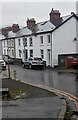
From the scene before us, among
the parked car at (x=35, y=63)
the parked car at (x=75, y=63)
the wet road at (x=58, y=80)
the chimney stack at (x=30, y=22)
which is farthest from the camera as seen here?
the chimney stack at (x=30, y=22)

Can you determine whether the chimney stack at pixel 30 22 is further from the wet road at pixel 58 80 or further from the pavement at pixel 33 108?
the pavement at pixel 33 108

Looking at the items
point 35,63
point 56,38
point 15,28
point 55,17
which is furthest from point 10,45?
point 35,63

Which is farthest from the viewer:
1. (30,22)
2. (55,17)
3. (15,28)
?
(15,28)

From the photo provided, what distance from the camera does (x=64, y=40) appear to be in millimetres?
37625

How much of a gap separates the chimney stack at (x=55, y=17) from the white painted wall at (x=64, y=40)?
2.18 meters

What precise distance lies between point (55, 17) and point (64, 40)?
4.47 m

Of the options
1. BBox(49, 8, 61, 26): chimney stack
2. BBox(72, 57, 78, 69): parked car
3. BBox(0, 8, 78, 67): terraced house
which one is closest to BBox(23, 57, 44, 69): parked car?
BBox(0, 8, 78, 67): terraced house

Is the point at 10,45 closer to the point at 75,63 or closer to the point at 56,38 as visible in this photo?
the point at 56,38

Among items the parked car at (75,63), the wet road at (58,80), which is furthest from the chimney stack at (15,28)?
the wet road at (58,80)

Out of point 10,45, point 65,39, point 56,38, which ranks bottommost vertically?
point 10,45

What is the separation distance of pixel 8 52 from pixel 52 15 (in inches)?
Result: 758

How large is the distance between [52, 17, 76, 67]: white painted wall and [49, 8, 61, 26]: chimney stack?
7.16 feet

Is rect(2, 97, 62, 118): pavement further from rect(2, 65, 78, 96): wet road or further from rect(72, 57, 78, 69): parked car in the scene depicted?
rect(72, 57, 78, 69): parked car

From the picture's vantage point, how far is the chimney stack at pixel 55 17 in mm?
39656
